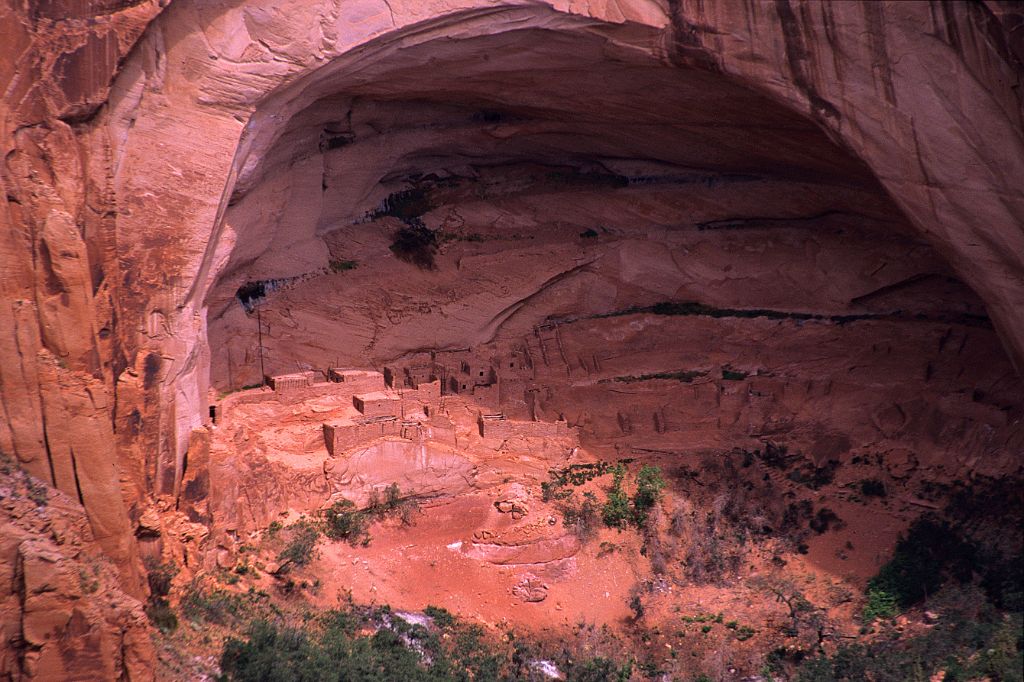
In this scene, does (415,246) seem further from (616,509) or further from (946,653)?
(946,653)

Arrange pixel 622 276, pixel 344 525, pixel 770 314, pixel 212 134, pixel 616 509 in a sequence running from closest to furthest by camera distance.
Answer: pixel 212 134 → pixel 344 525 → pixel 616 509 → pixel 622 276 → pixel 770 314

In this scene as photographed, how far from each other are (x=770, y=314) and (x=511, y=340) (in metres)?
4.54

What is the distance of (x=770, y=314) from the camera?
18.9 m

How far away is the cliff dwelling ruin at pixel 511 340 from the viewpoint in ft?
38.2

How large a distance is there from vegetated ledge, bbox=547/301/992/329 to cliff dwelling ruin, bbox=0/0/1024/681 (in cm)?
5

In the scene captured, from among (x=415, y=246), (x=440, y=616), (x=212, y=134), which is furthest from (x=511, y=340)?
(x=212, y=134)

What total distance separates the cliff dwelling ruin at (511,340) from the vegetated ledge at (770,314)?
0.16 feet

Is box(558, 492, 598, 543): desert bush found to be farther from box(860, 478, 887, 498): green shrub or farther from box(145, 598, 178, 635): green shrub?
box(145, 598, 178, 635): green shrub

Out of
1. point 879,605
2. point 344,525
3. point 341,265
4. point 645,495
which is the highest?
point 341,265

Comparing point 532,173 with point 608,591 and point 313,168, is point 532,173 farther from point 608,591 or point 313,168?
point 608,591

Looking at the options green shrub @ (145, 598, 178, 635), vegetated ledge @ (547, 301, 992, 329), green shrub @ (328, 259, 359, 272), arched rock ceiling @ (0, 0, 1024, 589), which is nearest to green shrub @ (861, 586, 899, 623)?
arched rock ceiling @ (0, 0, 1024, 589)

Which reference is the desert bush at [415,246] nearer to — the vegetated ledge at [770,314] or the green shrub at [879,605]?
the vegetated ledge at [770,314]

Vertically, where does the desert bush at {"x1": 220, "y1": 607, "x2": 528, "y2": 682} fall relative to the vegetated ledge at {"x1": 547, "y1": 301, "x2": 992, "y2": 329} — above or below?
below

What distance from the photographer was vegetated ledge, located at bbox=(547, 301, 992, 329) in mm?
18500
